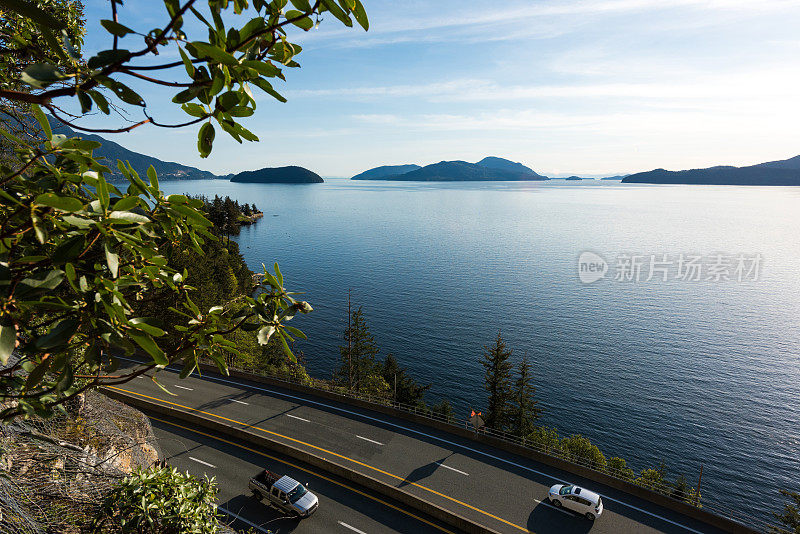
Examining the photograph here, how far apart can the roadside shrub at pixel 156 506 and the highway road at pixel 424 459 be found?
44.3 feet

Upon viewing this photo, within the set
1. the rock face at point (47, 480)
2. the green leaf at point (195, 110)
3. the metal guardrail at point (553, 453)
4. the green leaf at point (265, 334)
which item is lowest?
the metal guardrail at point (553, 453)

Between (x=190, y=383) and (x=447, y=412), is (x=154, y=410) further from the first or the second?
(x=447, y=412)

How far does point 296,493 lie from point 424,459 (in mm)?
7371

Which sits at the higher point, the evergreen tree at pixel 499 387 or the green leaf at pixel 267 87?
the green leaf at pixel 267 87

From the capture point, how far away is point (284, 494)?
58.5 ft

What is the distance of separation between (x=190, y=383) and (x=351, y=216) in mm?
158222

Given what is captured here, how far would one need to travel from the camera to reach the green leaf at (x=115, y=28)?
5.59 feet

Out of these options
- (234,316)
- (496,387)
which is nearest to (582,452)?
(496,387)

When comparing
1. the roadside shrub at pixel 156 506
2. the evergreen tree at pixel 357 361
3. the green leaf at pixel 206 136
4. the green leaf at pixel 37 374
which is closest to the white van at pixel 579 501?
the roadside shrub at pixel 156 506

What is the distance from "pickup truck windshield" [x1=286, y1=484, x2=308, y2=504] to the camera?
58.6 ft

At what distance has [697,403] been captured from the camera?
148 ft

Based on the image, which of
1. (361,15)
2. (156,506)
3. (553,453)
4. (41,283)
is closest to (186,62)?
(361,15)

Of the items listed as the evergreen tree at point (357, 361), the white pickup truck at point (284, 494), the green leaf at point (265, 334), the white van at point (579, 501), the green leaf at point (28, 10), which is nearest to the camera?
the green leaf at point (28, 10)

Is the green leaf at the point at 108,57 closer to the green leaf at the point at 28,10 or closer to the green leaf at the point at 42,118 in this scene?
the green leaf at the point at 28,10
